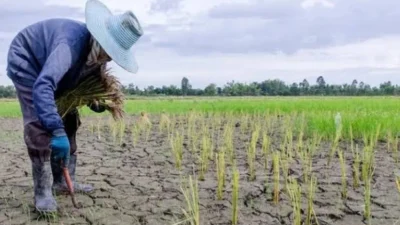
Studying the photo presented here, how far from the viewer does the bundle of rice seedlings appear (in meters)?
3.49

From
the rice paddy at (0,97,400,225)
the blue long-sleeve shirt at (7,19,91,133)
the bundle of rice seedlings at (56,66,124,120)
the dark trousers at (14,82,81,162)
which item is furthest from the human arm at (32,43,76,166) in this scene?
the bundle of rice seedlings at (56,66,124,120)

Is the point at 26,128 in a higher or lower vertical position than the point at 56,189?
higher

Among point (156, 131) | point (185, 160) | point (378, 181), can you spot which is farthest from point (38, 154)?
point (156, 131)

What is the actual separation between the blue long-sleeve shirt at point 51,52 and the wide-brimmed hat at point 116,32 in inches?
4.5

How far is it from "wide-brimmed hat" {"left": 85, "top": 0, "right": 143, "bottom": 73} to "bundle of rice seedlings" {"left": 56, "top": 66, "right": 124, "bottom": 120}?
426 mm

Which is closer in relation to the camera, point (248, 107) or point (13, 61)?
→ point (13, 61)

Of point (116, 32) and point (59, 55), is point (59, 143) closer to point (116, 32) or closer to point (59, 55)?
point (59, 55)

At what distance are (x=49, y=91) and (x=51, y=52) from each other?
299mm

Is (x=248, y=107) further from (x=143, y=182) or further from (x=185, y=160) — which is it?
(x=143, y=182)

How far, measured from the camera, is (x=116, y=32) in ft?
9.83

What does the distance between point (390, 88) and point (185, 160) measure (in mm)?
40897

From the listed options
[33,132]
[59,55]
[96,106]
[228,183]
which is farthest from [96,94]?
[228,183]

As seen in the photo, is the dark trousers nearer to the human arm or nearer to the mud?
the human arm

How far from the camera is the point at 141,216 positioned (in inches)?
121
